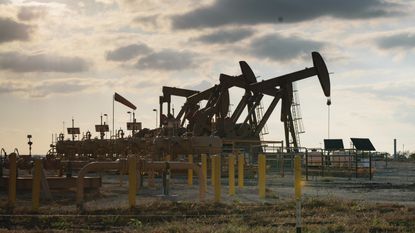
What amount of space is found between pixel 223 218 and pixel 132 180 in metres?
3.11

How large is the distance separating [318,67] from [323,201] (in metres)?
27.7

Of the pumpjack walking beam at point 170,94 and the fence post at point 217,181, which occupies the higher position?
the pumpjack walking beam at point 170,94

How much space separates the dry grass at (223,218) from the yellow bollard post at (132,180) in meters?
0.28

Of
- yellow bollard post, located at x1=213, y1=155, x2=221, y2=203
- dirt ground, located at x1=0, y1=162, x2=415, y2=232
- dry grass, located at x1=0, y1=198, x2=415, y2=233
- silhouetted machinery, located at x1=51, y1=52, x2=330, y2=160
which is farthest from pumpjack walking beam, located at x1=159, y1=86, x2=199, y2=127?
dry grass, located at x1=0, y1=198, x2=415, y2=233

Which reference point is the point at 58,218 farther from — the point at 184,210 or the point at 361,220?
the point at 361,220

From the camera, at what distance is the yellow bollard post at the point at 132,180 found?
14.3m

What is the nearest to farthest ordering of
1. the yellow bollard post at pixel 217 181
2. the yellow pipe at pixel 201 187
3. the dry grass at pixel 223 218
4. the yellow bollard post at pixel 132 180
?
the dry grass at pixel 223 218 → the yellow bollard post at pixel 132 180 → the yellow bollard post at pixel 217 181 → the yellow pipe at pixel 201 187

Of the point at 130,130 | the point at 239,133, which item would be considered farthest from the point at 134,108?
the point at 239,133

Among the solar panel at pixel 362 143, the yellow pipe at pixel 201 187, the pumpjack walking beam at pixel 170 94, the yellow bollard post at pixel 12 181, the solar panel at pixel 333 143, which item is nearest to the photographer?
the yellow bollard post at pixel 12 181

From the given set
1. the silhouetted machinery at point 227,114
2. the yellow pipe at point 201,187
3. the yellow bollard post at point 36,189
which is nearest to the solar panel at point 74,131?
the silhouetted machinery at point 227,114

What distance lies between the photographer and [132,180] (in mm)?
Answer: 14688

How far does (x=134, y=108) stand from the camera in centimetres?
4709

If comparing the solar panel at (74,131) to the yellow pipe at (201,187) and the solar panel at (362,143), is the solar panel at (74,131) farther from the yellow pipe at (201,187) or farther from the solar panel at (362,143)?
the yellow pipe at (201,187)

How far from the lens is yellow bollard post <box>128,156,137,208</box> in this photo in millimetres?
14289
